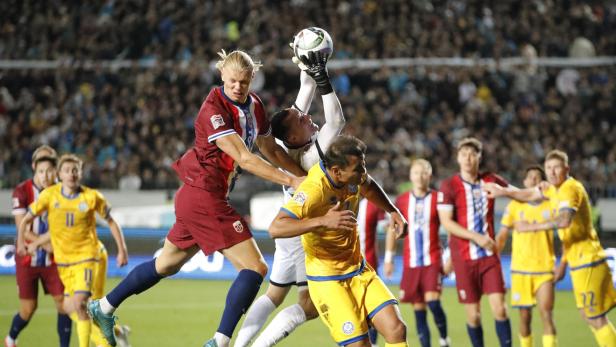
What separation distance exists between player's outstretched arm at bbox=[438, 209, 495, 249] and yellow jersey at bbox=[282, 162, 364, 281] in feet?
7.60

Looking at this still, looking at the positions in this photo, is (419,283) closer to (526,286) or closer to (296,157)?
(526,286)

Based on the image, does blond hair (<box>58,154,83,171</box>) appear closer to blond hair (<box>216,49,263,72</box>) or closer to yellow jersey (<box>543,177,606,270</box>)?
blond hair (<box>216,49,263,72</box>)

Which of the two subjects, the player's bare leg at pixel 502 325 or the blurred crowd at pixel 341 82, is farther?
the blurred crowd at pixel 341 82

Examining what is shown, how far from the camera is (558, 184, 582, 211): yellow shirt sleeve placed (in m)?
8.59

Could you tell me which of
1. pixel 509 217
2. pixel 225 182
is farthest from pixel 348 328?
pixel 509 217

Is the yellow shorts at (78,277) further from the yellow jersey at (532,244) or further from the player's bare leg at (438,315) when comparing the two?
the yellow jersey at (532,244)

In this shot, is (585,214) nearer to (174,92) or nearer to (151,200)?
(151,200)

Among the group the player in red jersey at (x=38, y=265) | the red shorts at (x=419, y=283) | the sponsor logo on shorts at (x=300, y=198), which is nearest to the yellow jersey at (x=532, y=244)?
the red shorts at (x=419, y=283)

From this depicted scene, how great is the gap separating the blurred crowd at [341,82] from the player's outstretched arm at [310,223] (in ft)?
37.4

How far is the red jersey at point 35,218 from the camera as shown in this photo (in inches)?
372

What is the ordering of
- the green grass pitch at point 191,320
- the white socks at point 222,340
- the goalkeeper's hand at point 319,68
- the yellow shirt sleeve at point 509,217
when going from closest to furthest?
the white socks at point 222,340 → the goalkeeper's hand at point 319,68 → the yellow shirt sleeve at point 509,217 → the green grass pitch at point 191,320

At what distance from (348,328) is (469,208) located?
10.0 feet

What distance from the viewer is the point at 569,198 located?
8617mm

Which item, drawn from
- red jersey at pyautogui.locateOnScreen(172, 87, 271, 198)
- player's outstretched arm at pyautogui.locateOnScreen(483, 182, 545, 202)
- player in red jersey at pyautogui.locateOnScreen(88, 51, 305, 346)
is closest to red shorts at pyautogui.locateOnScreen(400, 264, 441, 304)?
player's outstretched arm at pyautogui.locateOnScreen(483, 182, 545, 202)
